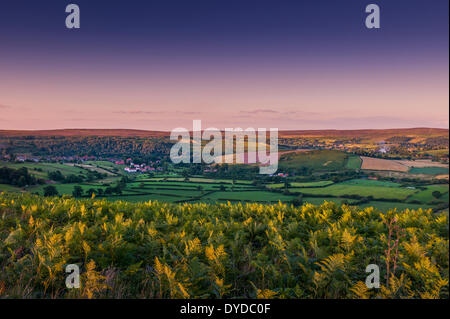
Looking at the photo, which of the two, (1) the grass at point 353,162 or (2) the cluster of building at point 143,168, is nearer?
(1) the grass at point 353,162

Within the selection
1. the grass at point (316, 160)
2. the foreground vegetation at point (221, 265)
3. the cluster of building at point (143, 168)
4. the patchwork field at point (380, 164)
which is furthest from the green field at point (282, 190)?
the cluster of building at point (143, 168)

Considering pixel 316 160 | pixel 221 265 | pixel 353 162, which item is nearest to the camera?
pixel 221 265

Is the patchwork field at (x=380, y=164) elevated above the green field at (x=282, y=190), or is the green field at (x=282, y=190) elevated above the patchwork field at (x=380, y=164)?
the patchwork field at (x=380, y=164)

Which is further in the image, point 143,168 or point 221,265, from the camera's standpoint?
point 143,168

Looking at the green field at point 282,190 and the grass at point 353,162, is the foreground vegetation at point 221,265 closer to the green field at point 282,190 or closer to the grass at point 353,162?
the green field at point 282,190

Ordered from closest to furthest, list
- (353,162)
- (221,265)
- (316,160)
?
1. (221,265)
2. (353,162)
3. (316,160)

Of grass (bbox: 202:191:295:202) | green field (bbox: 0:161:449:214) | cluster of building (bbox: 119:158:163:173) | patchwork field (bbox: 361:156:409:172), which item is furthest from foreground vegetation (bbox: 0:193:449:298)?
cluster of building (bbox: 119:158:163:173)

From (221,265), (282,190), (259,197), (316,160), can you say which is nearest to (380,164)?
(282,190)

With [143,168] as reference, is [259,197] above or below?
above

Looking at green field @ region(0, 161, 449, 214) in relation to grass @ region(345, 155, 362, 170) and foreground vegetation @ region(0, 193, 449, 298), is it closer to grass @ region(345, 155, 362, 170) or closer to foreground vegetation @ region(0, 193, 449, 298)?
grass @ region(345, 155, 362, 170)

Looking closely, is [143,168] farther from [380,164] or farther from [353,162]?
[380,164]
